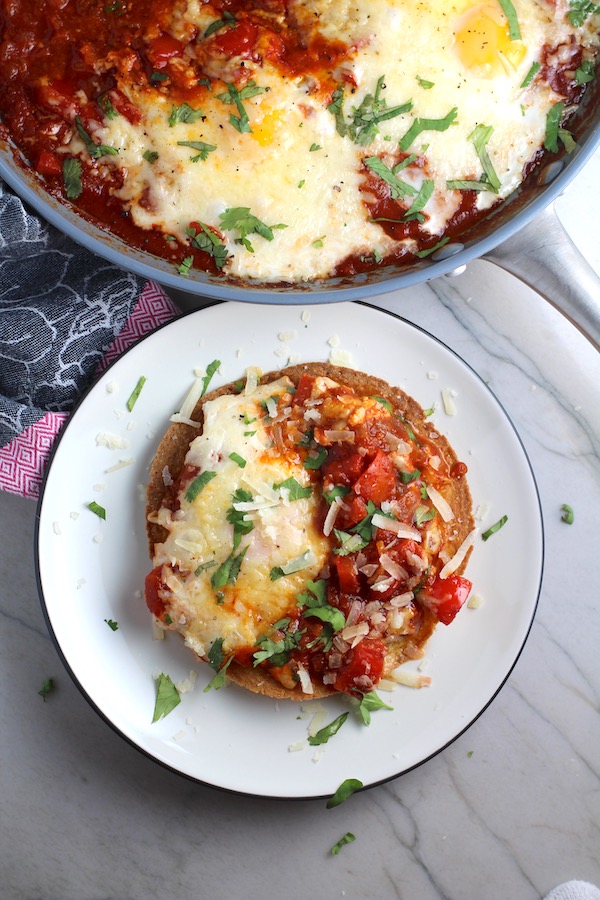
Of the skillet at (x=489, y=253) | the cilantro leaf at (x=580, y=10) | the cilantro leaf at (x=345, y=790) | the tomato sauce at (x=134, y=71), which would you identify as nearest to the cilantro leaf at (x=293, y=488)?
the skillet at (x=489, y=253)

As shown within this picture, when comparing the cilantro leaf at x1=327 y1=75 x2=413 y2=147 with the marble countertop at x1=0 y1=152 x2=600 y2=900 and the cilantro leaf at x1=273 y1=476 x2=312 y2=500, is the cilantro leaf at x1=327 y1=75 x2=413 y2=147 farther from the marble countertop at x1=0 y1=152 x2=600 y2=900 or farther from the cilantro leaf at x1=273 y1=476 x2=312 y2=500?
the cilantro leaf at x1=273 y1=476 x2=312 y2=500

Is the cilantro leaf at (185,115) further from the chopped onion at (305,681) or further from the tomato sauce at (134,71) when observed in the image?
the chopped onion at (305,681)

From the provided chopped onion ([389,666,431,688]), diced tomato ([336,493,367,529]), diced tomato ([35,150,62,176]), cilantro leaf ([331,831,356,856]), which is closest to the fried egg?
diced tomato ([35,150,62,176])

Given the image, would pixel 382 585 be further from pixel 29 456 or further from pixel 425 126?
pixel 425 126

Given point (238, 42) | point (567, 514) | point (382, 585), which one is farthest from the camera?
point (567, 514)

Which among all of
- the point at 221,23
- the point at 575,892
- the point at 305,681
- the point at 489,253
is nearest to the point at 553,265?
the point at 489,253
